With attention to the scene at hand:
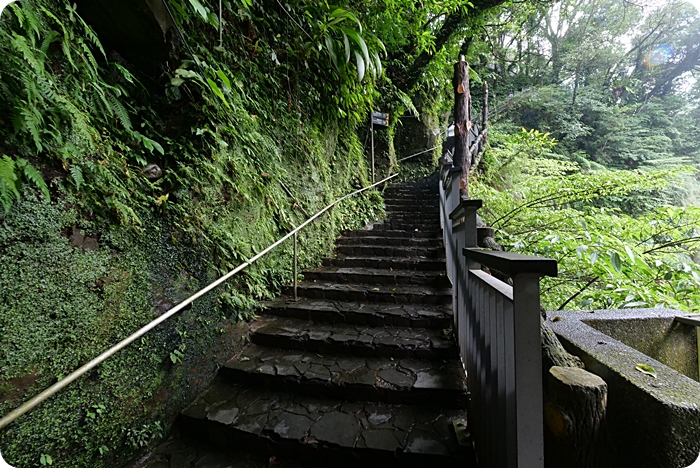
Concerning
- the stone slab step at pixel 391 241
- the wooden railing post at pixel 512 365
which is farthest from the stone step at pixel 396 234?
the wooden railing post at pixel 512 365

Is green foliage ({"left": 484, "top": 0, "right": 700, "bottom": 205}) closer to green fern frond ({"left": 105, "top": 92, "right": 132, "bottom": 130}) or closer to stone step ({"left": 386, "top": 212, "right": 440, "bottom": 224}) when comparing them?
stone step ({"left": 386, "top": 212, "right": 440, "bottom": 224})

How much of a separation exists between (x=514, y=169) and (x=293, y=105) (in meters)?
6.43

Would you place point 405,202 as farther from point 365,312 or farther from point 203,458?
point 203,458

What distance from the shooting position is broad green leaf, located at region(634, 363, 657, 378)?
0.98m

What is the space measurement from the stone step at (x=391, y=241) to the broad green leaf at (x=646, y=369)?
3.20 meters

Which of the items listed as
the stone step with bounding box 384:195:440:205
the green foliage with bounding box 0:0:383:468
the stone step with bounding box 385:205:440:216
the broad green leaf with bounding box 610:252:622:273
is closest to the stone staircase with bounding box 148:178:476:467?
the green foliage with bounding box 0:0:383:468

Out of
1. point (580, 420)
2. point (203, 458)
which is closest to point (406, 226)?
point (203, 458)

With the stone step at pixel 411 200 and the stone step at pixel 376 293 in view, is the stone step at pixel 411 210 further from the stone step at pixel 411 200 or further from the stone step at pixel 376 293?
the stone step at pixel 376 293

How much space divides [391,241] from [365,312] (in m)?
1.99

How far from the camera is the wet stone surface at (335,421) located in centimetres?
159

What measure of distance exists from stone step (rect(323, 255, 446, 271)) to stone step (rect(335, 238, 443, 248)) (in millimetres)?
500

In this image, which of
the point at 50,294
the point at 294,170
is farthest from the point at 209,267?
the point at 294,170

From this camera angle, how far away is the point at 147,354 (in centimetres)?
176

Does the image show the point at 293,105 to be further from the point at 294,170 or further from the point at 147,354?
the point at 147,354
